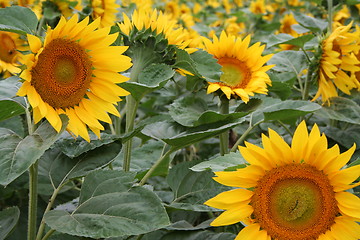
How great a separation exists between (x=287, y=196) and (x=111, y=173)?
1.22 ft

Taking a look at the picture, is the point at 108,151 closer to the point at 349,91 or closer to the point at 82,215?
the point at 82,215

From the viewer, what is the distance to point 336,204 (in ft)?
3.47

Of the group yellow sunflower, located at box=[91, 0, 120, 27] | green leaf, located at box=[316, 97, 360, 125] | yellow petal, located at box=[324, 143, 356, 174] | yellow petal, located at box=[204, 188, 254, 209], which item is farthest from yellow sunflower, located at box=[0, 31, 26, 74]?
yellow petal, located at box=[324, 143, 356, 174]

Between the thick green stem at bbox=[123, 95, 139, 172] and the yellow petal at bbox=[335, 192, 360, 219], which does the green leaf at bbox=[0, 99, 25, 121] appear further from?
the yellow petal at bbox=[335, 192, 360, 219]

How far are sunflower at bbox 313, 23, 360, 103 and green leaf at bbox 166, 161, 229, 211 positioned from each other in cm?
50

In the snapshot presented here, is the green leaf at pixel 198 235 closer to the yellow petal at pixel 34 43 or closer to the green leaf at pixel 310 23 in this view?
the yellow petal at pixel 34 43

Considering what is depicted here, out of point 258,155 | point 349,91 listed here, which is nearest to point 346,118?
point 349,91

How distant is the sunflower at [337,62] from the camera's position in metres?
1.59

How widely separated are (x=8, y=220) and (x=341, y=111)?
982 millimetres

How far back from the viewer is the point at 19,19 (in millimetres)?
1199

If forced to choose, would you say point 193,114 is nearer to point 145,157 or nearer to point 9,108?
point 145,157

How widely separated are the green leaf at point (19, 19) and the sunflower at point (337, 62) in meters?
0.84

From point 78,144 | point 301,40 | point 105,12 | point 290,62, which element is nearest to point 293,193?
point 78,144

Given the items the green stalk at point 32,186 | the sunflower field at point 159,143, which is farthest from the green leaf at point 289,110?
the green stalk at point 32,186
